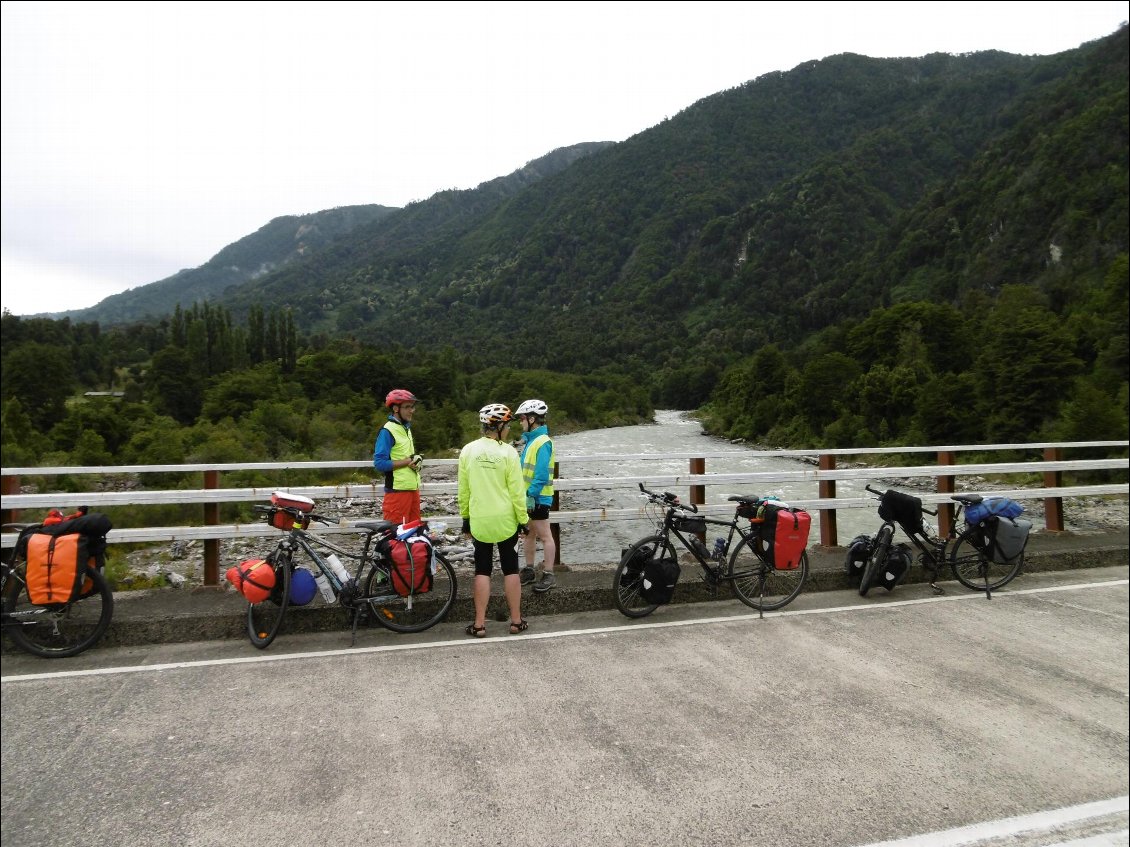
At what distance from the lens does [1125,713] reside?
376 centimetres

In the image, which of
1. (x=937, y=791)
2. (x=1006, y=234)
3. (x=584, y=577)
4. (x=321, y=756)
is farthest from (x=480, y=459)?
(x=1006, y=234)

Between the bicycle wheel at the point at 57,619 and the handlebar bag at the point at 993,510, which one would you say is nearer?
the bicycle wheel at the point at 57,619

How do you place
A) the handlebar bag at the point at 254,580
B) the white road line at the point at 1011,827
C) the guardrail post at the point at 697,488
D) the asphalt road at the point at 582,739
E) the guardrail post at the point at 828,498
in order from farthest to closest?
the guardrail post at the point at 828,498 < the guardrail post at the point at 697,488 < the handlebar bag at the point at 254,580 < the asphalt road at the point at 582,739 < the white road line at the point at 1011,827

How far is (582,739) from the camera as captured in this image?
337 centimetres

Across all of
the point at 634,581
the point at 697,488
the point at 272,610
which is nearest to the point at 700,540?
the point at 634,581

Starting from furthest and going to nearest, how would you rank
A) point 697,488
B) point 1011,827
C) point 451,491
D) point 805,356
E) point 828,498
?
point 805,356 < point 828,498 < point 697,488 < point 451,491 < point 1011,827

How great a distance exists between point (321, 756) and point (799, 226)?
20274cm

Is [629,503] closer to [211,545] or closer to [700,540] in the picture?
[700,540]

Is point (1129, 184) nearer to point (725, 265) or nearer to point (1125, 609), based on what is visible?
point (1125, 609)

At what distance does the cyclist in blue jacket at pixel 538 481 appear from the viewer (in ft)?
18.5

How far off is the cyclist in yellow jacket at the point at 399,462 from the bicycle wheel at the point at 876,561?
407cm

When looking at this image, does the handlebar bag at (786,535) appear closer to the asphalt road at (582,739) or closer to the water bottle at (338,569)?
the asphalt road at (582,739)

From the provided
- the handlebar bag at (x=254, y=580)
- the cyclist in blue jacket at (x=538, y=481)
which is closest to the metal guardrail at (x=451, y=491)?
the cyclist in blue jacket at (x=538, y=481)

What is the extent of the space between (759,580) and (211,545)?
4.67m
